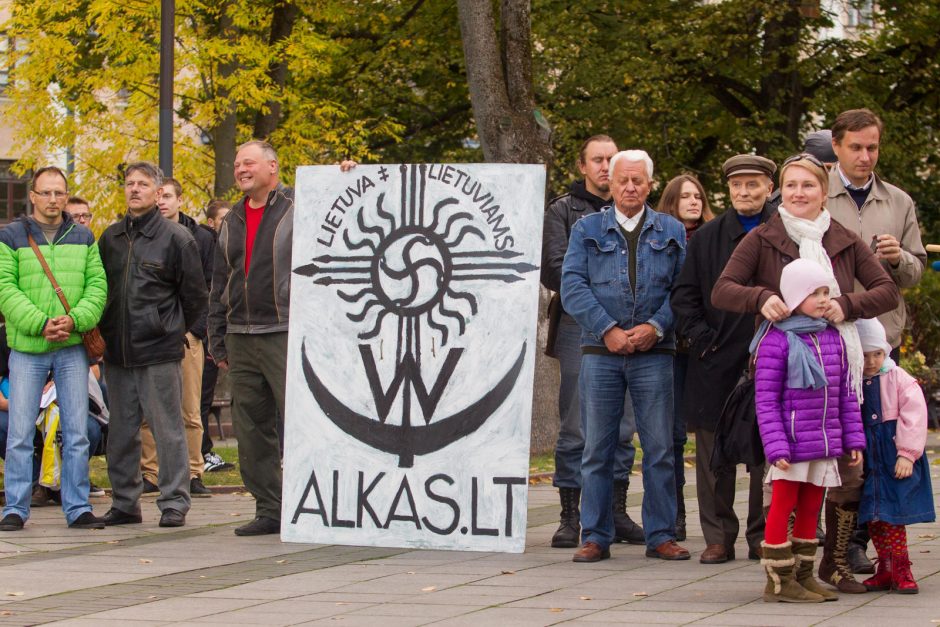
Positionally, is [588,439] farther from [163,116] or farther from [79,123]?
[79,123]

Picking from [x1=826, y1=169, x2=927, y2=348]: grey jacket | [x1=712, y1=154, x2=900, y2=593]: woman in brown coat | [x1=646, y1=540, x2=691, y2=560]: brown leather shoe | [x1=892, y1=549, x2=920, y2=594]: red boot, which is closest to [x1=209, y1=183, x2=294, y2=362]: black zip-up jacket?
[x1=646, y1=540, x2=691, y2=560]: brown leather shoe

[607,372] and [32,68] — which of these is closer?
[607,372]

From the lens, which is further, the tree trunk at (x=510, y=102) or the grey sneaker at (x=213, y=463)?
the tree trunk at (x=510, y=102)

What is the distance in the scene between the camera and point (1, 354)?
1035cm

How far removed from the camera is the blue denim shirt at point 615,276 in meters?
7.58

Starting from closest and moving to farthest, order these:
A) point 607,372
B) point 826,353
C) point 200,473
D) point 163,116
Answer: point 826,353
point 607,372
point 200,473
point 163,116

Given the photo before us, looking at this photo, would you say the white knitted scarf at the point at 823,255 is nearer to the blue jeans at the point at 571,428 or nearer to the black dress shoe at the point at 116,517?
the blue jeans at the point at 571,428

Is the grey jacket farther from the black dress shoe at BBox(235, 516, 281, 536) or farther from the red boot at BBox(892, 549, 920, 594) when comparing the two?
the black dress shoe at BBox(235, 516, 281, 536)

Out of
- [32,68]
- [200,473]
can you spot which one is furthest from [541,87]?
[200,473]

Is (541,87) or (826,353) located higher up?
(541,87)

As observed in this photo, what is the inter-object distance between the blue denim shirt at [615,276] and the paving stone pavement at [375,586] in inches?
47.2

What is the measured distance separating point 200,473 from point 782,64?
1781 centimetres

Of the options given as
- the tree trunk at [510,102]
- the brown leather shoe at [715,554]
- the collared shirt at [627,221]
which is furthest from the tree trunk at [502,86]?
the brown leather shoe at [715,554]

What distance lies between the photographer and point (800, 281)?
21.0 feet
